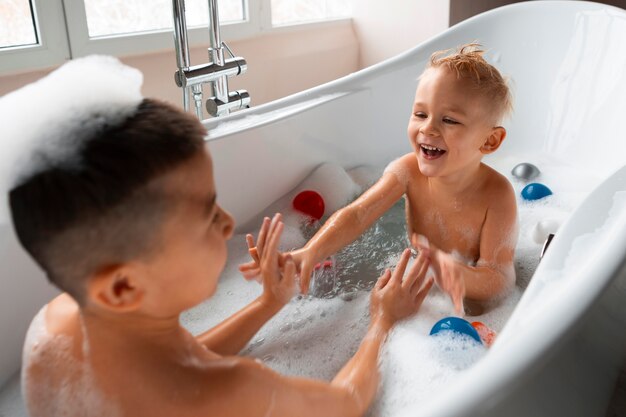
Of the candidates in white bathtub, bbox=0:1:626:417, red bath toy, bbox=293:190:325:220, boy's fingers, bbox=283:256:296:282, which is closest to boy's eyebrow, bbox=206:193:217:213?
white bathtub, bbox=0:1:626:417

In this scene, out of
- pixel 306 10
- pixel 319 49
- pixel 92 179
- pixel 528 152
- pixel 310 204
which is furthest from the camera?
pixel 306 10

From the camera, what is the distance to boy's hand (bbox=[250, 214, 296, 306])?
1.03 metres

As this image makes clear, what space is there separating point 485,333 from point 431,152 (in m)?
0.38

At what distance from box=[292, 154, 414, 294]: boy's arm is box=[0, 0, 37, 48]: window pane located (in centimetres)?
108

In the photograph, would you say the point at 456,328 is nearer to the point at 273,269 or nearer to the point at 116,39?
the point at 273,269

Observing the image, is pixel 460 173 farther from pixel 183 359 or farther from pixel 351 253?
pixel 183 359

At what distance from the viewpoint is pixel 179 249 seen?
626 millimetres

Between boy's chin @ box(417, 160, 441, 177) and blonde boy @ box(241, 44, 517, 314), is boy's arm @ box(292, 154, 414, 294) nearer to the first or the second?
blonde boy @ box(241, 44, 517, 314)

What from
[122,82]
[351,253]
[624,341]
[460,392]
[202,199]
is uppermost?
[122,82]

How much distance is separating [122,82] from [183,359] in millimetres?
→ 311

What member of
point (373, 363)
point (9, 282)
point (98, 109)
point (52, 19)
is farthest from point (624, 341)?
point (52, 19)

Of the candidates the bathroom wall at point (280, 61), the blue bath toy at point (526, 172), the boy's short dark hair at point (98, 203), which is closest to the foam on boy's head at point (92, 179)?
the boy's short dark hair at point (98, 203)

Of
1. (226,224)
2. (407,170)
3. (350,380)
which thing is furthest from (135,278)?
(407,170)

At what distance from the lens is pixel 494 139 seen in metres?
1.28
